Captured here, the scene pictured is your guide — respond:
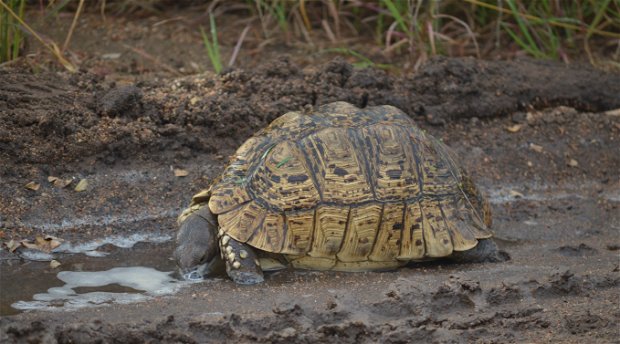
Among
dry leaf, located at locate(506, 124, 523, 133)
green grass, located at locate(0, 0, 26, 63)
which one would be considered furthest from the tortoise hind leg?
green grass, located at locate(0, 0, 26, 63)

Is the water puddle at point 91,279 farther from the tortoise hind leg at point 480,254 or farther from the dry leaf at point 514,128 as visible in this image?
the dry leaf at point 514,128

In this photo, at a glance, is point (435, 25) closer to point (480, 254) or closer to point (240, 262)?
point (480, 254)

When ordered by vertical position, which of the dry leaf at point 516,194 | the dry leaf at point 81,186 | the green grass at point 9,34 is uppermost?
the green grass at point 9,34

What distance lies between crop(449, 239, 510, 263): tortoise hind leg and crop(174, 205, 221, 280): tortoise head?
1.37 metres

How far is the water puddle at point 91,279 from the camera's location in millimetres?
4691

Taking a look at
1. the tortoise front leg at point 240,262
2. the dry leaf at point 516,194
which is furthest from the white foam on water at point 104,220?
the dry leaf at point 516,194

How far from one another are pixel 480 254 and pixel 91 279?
2151 mm

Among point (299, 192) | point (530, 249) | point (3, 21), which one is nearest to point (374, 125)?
point (299, 192)

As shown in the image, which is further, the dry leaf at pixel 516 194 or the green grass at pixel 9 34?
the dry leaf at pixel 516 194

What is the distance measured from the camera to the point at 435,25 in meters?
7.91

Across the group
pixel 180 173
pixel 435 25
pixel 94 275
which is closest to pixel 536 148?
pixel 435 25

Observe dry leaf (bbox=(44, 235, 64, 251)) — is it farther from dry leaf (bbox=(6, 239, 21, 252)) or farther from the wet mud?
dry leaf (bbox=(6, 239, 21, 252))

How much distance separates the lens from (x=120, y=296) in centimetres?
481

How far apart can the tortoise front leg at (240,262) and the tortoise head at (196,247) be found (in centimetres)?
10
